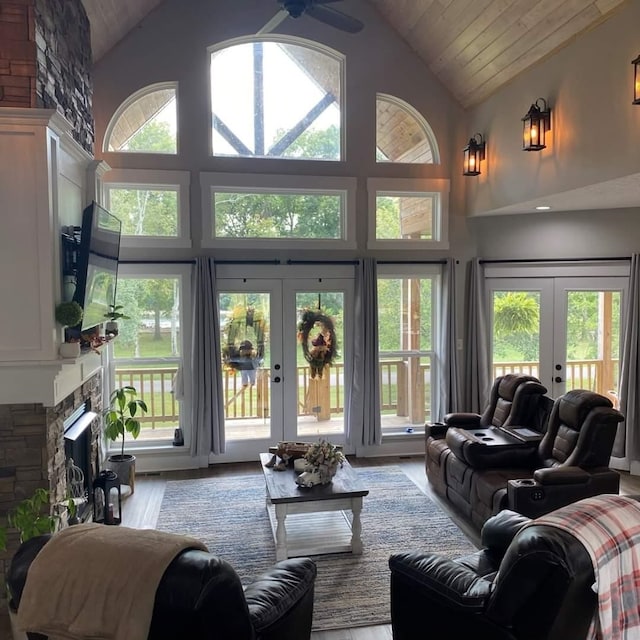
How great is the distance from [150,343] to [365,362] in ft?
7.60

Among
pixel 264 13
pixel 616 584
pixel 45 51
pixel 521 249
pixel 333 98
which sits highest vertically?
pixel 264 13

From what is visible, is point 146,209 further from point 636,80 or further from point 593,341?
point 593,341

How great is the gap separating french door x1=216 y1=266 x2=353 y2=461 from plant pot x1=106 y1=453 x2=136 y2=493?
41.7 inches

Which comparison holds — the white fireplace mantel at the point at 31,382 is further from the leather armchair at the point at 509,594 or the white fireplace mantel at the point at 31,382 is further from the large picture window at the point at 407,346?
the large picture window at the point at 407,346

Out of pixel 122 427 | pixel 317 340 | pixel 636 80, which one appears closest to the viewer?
pixel 636 80

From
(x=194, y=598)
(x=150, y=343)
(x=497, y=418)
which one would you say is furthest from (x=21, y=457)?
(x=497, y=418)

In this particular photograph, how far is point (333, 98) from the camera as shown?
6.00 meters

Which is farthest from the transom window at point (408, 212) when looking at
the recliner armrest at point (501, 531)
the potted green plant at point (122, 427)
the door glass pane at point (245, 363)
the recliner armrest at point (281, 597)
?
the recliner armrest at point (281, 597)

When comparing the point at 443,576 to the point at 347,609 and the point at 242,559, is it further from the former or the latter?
the point at 242,559

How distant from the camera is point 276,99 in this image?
231 inches

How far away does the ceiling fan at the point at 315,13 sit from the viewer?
3301mm

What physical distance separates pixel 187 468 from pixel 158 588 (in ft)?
13.7

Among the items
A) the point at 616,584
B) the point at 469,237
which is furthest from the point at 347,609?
the point at 469,237

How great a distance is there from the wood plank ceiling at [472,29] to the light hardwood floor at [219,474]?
397cm
